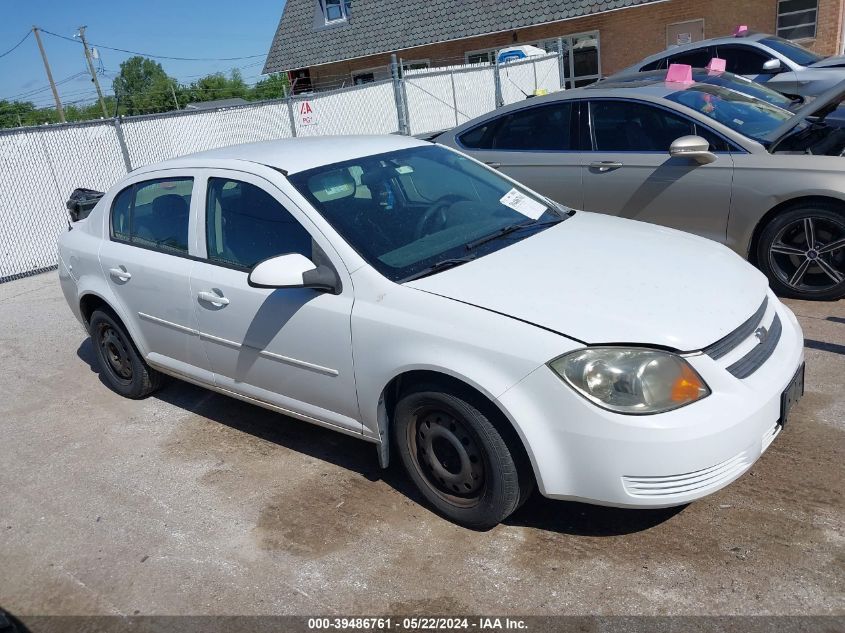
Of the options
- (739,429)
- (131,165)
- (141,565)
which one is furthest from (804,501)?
(131,165)

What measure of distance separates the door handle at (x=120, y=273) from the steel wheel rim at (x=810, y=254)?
14.4 ft

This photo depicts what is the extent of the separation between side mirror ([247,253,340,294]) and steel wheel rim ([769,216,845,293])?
140 inches

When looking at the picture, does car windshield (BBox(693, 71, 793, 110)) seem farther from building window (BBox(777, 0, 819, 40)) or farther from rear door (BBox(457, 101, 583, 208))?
building window (BBox(777, 0, 819, 40))

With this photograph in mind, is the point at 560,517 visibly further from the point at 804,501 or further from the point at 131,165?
the point at 131,165

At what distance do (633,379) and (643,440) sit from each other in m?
0.22

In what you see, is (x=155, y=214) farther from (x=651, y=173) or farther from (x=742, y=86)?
(x=742, y=86)

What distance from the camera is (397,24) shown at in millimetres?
24734

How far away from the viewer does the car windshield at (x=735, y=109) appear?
19.1 ft

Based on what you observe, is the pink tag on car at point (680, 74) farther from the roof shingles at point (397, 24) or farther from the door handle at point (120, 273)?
the roof shingles at point (397, 24)

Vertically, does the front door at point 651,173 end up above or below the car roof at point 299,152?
below

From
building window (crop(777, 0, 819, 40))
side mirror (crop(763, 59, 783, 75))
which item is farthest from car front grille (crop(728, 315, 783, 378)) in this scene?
building window (crop(777, 0, 819, 40))

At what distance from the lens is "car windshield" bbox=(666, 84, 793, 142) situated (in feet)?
19.1

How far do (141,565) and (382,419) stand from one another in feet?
4.12

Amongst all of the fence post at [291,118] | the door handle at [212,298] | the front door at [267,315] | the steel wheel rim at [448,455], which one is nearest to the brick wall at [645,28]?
the fence post at [291,118]
